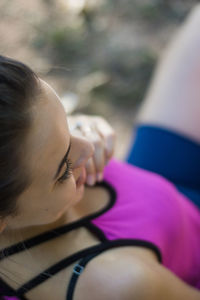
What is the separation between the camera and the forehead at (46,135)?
0.66 meters

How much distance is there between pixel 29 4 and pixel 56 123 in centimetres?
195

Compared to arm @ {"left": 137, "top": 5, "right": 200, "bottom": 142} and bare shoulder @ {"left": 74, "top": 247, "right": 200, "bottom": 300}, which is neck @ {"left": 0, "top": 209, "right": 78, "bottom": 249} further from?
arm @ {"left": 137, "top": 5, "right": 200, "bottom": 142}

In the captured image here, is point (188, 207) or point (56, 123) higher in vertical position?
point (56, 123)

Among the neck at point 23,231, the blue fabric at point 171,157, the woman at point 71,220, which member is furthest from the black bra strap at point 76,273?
the blue fabric at point 171,157

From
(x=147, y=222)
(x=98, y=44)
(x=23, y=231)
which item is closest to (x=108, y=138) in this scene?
(x=147, y=222)

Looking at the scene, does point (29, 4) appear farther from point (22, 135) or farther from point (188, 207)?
point (22, 135)

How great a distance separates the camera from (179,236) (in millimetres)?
1020

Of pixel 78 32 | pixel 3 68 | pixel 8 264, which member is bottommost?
pixel 8 264

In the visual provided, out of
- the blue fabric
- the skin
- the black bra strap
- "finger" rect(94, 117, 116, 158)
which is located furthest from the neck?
the blue fabric

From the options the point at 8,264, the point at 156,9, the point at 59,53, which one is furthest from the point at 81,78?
the point at 8,264

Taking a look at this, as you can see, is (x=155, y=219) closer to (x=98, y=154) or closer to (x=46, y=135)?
(x=98, y=154)

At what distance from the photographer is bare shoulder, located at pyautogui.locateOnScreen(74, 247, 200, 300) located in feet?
2.53

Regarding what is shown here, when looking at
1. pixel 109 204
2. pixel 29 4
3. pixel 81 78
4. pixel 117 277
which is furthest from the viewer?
pixel 29 4

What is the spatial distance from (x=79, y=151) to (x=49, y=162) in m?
0.11
